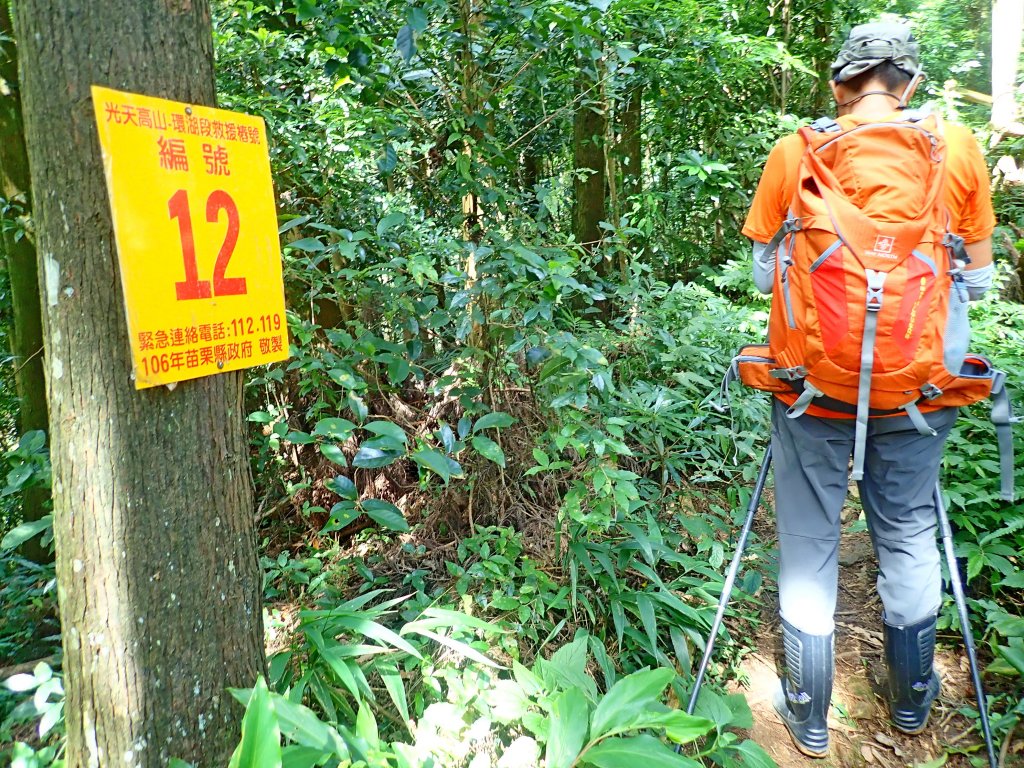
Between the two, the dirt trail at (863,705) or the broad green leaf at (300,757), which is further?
the dirt trail at (863,705)

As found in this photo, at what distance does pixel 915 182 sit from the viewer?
2.13 metres

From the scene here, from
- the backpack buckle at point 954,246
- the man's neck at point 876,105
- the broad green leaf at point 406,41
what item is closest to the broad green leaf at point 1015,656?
the backpack buckle at point 954,246

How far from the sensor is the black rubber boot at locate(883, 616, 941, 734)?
2473 mm

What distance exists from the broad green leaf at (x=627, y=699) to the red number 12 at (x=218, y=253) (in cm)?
142

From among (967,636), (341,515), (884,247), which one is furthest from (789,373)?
(341,515)

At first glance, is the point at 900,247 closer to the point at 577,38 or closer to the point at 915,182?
the point at 915,182

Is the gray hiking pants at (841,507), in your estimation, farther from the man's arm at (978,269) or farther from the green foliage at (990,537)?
Result: the green foliage at (990,537)

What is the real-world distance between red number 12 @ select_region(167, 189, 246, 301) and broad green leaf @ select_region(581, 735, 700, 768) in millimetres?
1436

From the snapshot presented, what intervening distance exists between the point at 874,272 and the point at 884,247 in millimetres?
82

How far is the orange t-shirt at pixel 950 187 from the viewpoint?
2219mm

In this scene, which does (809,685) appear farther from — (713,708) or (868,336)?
(868,336)

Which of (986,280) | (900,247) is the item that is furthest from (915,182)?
(986,280)

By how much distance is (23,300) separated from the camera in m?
3.64

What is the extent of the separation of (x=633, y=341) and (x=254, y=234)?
122 inches
